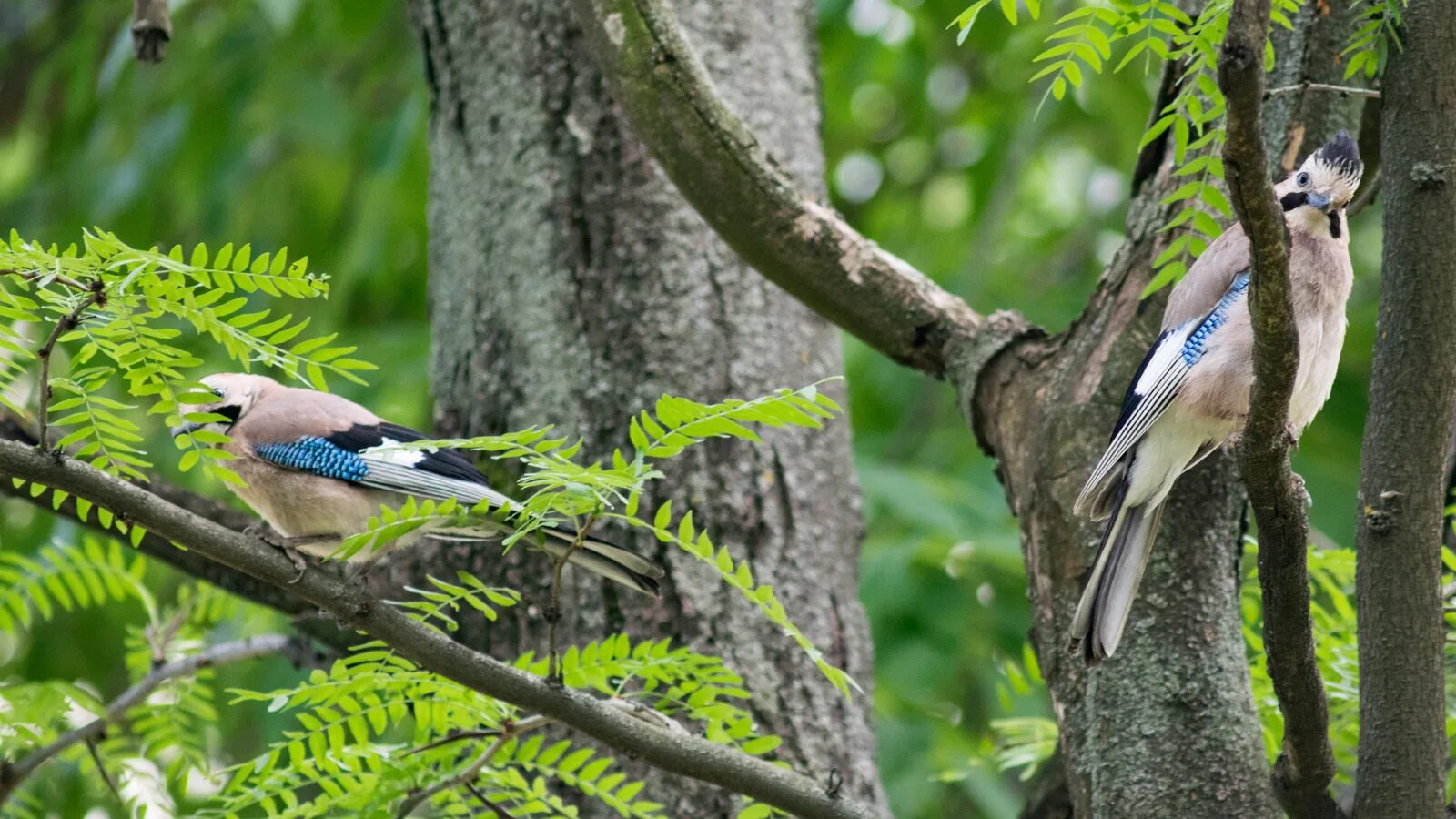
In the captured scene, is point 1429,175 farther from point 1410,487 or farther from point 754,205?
point 754,205

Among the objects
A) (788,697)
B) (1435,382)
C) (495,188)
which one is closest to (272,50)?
(495,188)

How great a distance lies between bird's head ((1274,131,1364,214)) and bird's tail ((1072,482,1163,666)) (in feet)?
2.30

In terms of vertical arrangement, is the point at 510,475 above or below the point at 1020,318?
below

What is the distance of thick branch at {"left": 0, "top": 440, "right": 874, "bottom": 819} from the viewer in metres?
2.27

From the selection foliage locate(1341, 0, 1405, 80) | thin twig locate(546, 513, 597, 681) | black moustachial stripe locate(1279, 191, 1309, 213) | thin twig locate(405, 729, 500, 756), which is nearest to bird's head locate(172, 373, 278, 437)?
thin twig locate(405, 729, 500, 756)

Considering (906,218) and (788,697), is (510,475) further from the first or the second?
(906,218)

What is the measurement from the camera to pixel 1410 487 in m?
2.49

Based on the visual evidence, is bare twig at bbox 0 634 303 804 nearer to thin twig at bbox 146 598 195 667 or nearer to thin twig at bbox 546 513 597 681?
thin twig at bbox 146 598 195 667

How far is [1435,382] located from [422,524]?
169cm

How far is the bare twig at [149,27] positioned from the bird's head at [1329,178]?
2285 millimetres

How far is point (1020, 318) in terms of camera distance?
3.36 meters

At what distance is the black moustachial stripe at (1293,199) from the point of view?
3.17 meters

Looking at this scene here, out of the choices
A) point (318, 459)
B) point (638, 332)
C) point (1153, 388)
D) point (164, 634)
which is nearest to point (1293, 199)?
point (1153, 388)

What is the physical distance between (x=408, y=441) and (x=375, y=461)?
271mm
